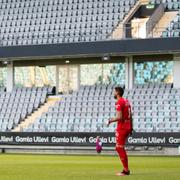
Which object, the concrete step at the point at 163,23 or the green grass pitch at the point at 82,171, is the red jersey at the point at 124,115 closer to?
the green grass pitch at the point at 82,171

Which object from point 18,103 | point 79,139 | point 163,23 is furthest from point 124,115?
point 18,103

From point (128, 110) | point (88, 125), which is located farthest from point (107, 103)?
point (128, 110)

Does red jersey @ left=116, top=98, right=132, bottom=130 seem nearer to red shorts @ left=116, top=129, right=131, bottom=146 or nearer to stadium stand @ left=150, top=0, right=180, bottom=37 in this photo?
red shorts @ left=116, top=129, right=131, bottom=146

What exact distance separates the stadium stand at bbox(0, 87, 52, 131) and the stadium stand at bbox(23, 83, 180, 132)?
157cm

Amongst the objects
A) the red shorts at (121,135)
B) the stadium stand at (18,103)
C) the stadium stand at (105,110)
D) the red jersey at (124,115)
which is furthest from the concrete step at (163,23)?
the red shorts at (121,135)

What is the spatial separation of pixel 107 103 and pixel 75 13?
22.9ft

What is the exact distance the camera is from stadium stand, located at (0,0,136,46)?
41531mm

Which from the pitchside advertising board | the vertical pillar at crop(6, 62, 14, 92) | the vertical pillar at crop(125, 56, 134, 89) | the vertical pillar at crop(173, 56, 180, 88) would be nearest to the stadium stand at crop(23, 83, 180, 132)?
the vertical pillar at crop(173, 56, 180, 88)

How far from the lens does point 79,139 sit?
3512 cm

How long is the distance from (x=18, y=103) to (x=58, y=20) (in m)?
5.64

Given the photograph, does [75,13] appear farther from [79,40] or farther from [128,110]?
[128,110]

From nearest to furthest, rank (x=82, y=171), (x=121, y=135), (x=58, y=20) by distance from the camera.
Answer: (x=121, y=135) < (x=82, y=171) < (x=58, y=20)

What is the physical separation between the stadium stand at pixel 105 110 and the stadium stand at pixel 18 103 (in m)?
1.57

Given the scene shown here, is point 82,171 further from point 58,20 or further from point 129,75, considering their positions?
point 58,20
